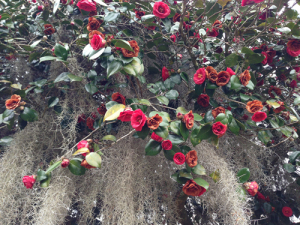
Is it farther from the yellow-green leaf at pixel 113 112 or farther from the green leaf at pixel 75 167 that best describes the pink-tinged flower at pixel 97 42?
the green leaf at pixel 75 167

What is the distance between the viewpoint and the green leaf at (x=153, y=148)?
75 centimetres

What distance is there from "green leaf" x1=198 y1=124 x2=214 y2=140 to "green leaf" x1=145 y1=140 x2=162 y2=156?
17 cm

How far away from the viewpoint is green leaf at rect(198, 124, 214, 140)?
2.36ft

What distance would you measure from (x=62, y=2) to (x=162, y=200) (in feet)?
3.96

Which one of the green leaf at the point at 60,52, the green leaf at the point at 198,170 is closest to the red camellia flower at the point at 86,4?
the green leaf at the point at 60,52

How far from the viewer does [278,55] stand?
3.56 ft

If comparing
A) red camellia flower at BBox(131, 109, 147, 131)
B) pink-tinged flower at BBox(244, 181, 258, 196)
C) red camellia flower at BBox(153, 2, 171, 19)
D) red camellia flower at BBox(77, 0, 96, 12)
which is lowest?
pink-tinged flower at BBox(244, 181, 258, 196)

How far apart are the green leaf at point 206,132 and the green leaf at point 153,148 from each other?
0.55ft

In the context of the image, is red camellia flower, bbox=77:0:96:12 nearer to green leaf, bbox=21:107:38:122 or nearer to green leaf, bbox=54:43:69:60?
green leaf, bbox=54:43:69:60

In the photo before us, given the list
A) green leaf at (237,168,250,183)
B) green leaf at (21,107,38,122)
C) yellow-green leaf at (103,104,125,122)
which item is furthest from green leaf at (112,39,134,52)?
green leaf at (237,168,250,183)

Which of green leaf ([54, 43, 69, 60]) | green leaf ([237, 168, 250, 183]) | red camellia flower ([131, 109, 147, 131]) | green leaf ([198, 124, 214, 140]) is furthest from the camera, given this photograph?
green leaf ([237, 168, 250, 183])

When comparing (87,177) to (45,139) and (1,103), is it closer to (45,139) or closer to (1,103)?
(45,139)

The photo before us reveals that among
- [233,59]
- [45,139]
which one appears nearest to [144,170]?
[45,139]

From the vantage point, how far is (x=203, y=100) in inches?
36.1
